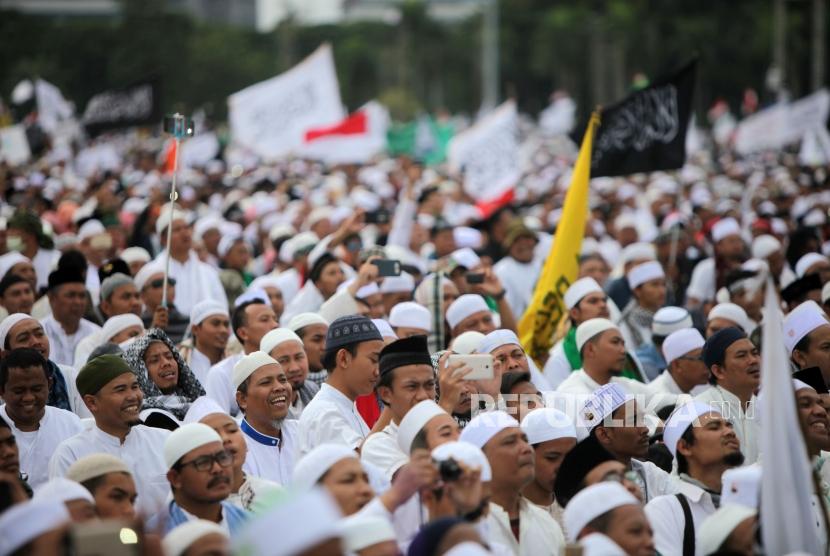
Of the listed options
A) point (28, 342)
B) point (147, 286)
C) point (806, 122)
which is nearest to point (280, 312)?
point (147, 286)

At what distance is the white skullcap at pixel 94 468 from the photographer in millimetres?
5566

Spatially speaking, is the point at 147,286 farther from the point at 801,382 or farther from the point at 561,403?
the point at 801,382

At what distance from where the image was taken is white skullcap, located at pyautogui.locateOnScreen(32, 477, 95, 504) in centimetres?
511

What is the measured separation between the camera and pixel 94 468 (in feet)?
18.3

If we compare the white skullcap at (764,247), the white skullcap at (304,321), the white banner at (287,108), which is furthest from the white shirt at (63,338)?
the white banner at (287,108)

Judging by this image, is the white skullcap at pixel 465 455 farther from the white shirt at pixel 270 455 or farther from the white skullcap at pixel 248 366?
the white skullcap at pixel 248 366

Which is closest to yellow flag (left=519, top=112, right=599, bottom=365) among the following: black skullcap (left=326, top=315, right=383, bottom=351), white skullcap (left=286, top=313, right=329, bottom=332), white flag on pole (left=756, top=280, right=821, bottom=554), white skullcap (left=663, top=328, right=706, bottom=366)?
white skullcap (left=663, top=328, right=706, bottom=366)

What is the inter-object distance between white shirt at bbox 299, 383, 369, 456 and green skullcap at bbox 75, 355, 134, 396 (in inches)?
37.7

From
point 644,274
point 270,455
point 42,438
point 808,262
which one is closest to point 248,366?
point 270,455

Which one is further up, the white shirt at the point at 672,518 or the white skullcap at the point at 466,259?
the white skullcap at the point at 466,259

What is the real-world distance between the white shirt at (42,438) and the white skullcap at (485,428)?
243 centimetres

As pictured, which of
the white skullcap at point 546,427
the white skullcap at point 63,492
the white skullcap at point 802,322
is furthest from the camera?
the white skullcap at point 802,322

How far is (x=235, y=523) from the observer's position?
230 inches

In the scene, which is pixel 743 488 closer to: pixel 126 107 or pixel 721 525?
pixel 721 525
